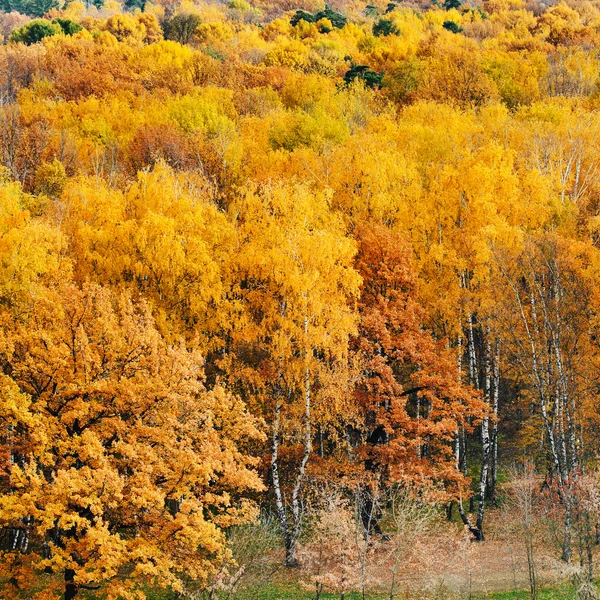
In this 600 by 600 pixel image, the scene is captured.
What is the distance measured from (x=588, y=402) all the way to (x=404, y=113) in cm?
3827

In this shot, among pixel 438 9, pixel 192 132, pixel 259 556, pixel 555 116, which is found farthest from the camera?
pixel 438 9

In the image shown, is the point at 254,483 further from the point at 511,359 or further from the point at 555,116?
the point at 555,116

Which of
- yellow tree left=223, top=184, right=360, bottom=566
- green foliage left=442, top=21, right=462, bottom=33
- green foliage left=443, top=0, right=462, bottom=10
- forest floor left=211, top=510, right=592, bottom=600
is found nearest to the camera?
forest floor left=211, top=510, right=592, bottom=600

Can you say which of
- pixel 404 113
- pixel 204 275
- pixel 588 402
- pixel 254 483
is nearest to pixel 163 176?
pixel 204 275

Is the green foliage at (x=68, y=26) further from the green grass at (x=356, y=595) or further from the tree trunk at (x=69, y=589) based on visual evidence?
the tree trunk at (x=69, y=589)

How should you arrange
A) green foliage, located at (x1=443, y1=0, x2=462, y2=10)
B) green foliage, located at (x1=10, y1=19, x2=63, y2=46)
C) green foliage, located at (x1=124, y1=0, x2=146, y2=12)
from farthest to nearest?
green foliage, located at (x1=124, y1=0, x2=146, y2=12), green foliage, located at (x1=443, y1=0, x2=462, y2=10), green foliage, located at (x1=10, y1=19, x2=63, y2=46)

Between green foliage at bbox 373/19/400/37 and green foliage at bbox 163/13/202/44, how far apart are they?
32.6 metres

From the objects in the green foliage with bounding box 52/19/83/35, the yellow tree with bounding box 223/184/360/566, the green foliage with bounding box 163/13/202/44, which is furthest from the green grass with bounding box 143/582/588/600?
the green foliage with bounding box 52/19/83/35

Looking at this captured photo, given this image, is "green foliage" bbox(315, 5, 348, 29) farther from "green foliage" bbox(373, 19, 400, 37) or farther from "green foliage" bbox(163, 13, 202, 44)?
"green foliage" bbox(163, 13, 202, 44)

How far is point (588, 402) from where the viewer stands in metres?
30.2

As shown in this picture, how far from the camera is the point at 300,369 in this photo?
28.6m

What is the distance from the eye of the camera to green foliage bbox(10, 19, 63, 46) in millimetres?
123500

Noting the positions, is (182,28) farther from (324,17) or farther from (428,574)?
(428,574)

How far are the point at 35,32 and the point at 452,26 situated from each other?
70813 mm
